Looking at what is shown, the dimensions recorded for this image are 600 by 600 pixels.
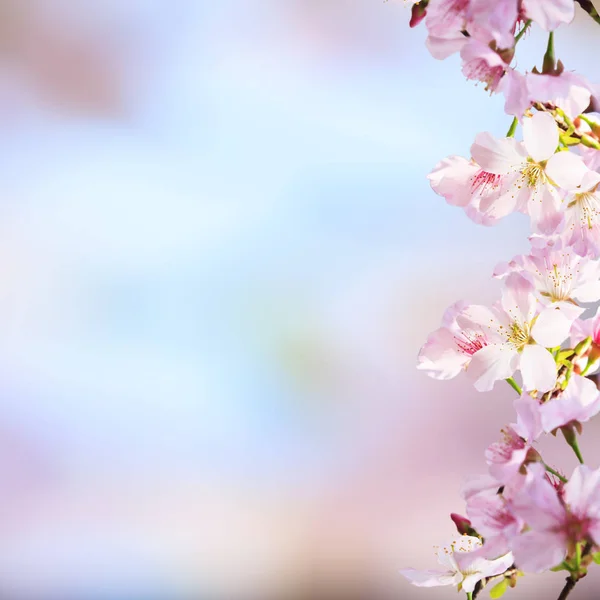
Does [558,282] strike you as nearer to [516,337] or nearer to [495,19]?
[516,337]

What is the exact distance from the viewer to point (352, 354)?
1858 millimetres

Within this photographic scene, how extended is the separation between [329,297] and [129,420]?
0.59 m

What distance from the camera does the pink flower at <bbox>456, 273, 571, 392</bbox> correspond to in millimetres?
407

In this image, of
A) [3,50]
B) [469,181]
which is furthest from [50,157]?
[469,181]

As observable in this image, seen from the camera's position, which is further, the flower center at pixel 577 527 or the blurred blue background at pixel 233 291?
Answer: the blurred blue background at pixel 233 291

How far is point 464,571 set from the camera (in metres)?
0.44

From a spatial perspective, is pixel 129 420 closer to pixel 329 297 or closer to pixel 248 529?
pixel 248 529

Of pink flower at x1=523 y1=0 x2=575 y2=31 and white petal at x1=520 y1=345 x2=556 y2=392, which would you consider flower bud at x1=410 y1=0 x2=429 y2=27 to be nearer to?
Result: pink flower at x1=523 y1=0 x2=575 y2=31

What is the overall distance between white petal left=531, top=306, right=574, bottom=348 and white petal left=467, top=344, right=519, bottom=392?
20mm

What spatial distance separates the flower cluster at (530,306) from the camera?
35cm

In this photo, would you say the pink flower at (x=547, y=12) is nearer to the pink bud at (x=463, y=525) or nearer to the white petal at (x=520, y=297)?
the white petal at (x=520, y=297)

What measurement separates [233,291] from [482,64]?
1534mm

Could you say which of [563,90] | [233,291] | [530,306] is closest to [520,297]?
[530,306]

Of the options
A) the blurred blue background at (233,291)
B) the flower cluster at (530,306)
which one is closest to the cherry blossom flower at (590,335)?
the flower cluster at (530,306)
